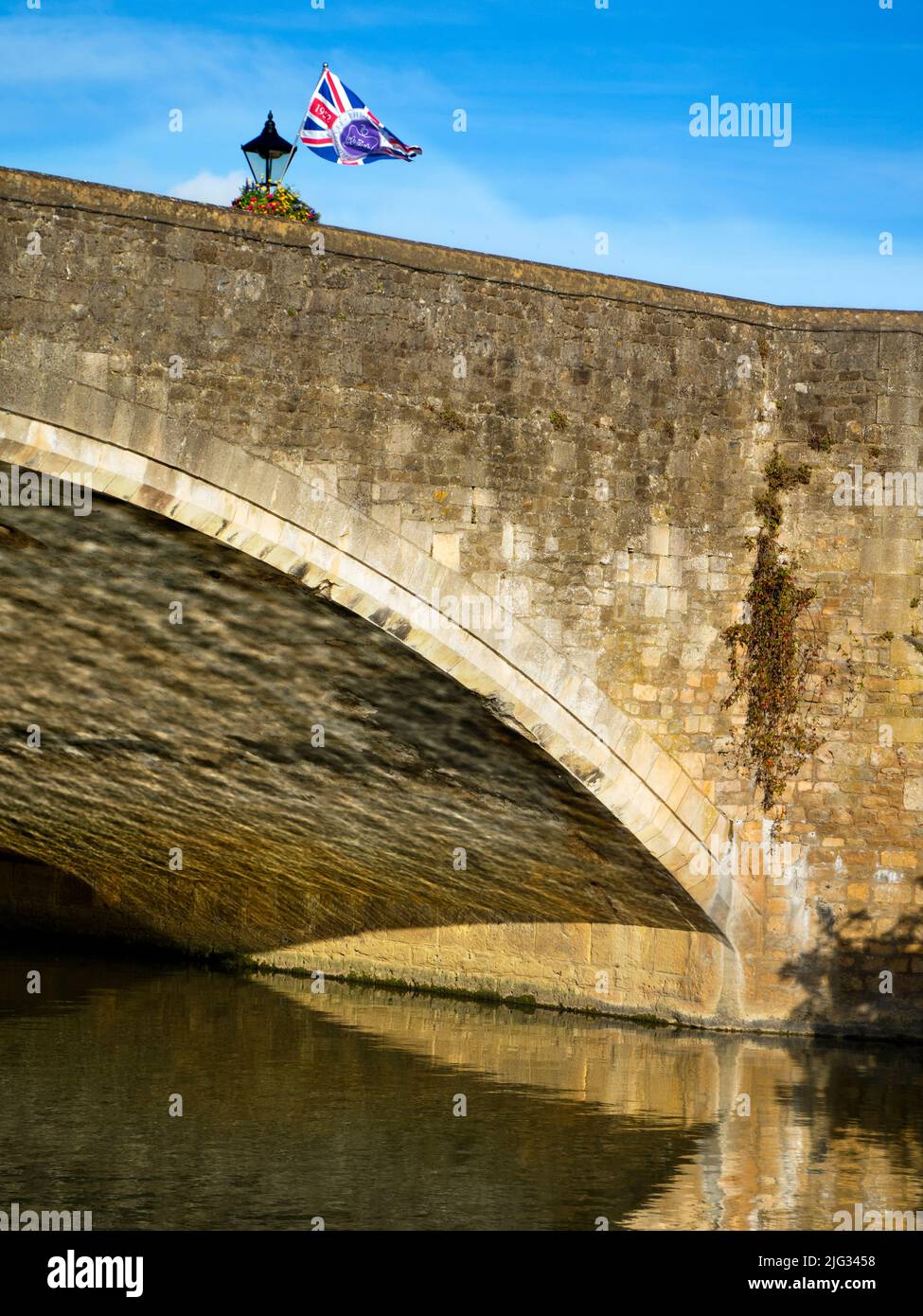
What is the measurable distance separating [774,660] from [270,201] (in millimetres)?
4257

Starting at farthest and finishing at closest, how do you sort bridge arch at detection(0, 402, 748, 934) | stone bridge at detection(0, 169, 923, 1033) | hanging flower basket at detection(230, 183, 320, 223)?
1. hanging flower basket at detection(230, 183, 320, 223)
2. stone bridge at detection(0, 169, 923, 1033)
3. bridge arch at detection(0, 402, 748, 934)

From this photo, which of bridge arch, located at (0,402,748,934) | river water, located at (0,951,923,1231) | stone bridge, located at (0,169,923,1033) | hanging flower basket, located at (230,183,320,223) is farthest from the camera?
hanging flower basket, located at (230,183,320,223)

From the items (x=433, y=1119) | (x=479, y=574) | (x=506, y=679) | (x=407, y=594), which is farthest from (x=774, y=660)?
(x=433, y=1119)

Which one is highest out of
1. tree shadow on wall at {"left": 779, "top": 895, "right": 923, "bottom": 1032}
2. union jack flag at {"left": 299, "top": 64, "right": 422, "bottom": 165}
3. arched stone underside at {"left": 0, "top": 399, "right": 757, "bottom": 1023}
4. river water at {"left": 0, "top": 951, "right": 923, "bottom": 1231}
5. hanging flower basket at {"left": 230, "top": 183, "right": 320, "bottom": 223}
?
union jack flag at {"left": 299, "top": 64, "right": 422, "bottom": 165}

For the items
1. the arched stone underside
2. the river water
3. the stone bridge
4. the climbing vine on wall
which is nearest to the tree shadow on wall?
the stone bridge

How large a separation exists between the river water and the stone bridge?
103 cm

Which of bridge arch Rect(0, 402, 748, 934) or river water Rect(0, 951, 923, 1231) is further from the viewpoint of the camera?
bridge arch Rect(0, 402, 748, 934)

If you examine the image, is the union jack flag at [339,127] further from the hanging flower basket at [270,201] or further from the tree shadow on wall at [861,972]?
the tree shadow on wall at [861,972]

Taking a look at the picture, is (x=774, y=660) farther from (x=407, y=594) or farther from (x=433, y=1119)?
(x=433, y=1119)

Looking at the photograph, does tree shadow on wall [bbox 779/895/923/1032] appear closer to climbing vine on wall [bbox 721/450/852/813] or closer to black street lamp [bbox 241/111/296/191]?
climbing vine on wall [bbox 721/450/852/813]

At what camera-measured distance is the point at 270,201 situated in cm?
1009

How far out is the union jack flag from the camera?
34.7 ft

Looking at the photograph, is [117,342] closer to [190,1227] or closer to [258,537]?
[258,537]

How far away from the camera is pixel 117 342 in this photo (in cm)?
841
